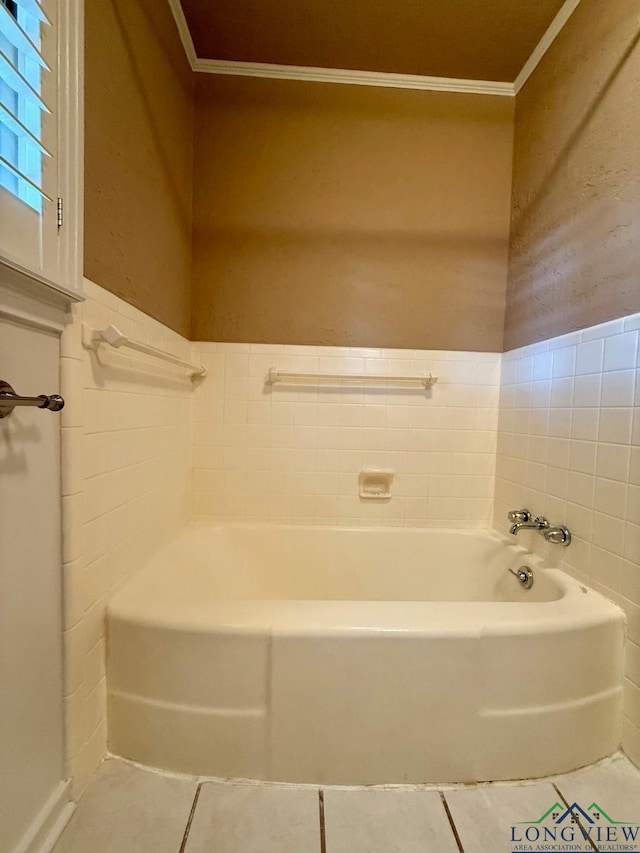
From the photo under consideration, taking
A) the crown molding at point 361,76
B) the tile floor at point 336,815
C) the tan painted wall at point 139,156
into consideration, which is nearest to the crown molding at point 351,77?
the crown molding at point 361,76

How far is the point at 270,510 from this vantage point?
1.84 metres

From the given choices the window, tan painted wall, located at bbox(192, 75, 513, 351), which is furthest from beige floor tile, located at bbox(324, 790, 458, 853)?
tan painted wall, located at bbox(192, 75, 513, 351)

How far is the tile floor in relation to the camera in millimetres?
841

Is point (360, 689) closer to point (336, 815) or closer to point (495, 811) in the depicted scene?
point (336, 815)

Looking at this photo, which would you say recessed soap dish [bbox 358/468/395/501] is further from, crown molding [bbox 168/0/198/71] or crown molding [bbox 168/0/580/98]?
crown molding [bbox 168/0/198/71]

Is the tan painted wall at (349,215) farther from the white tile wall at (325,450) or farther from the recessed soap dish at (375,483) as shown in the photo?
the recessed soap dish at (375,483)

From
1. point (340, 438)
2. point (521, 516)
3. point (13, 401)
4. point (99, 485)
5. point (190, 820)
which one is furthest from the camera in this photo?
point (340, 438)

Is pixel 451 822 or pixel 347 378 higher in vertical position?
pixel 347 378

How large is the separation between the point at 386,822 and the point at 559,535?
962 mm

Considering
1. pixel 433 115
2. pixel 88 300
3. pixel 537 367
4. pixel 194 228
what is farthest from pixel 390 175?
pixel 88 300

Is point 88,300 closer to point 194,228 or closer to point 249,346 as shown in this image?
point 249,346

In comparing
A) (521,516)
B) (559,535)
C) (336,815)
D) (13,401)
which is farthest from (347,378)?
(336,815)

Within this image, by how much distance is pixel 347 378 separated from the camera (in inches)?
71.1

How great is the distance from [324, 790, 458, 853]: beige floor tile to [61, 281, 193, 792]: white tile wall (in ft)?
2.07
